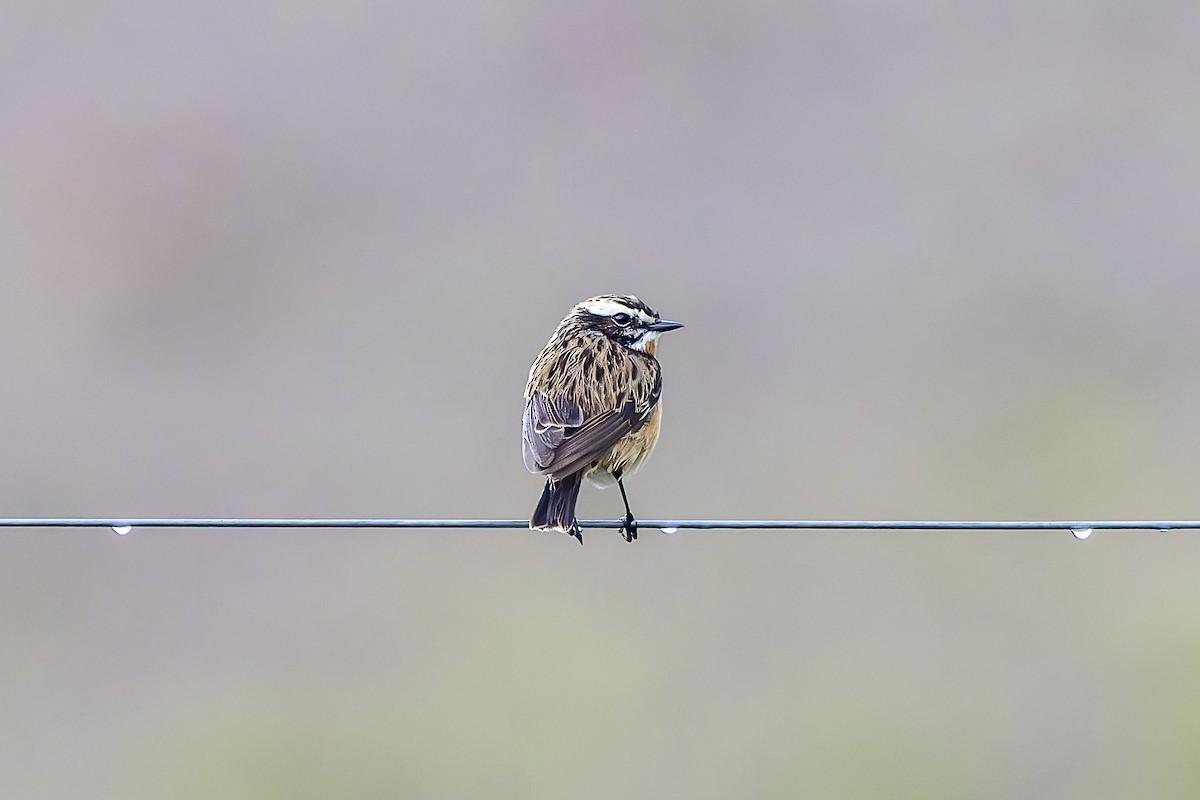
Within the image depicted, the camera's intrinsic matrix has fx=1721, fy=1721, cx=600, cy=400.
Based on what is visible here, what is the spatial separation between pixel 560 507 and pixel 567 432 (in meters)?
0.45

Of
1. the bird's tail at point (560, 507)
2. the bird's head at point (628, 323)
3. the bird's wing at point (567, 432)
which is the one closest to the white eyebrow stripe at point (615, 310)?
the bird's head at point (628, 323)

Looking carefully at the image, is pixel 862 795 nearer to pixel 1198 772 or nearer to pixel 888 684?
pixel 888 684

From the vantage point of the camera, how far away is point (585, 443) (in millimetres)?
8367

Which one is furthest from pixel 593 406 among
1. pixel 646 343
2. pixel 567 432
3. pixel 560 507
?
pixel 646 343

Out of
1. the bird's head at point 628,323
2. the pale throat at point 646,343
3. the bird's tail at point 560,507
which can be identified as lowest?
the bird's tail at point 560,507

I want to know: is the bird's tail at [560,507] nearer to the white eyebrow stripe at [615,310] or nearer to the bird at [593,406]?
the bird at [593,406]

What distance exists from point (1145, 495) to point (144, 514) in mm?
9646

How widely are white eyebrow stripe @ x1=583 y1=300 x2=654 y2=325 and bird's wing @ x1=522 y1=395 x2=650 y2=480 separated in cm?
101

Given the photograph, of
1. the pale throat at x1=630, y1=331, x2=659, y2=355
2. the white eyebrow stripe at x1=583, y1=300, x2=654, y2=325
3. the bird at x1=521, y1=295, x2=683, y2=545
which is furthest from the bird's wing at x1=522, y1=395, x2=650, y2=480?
the white eyebrow stripe at x1=583, y1=300, x2=654, y2=325

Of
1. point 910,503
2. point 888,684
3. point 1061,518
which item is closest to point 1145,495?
point 1061,518

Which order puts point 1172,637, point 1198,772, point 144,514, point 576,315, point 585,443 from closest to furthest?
1. point 585,443
2. point 576,315
3. point 1198,772
4. point 1172,637
5. point 144,514

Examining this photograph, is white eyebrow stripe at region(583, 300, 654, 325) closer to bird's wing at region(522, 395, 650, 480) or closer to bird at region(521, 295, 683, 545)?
bird at region(521, 295, 683, 545)

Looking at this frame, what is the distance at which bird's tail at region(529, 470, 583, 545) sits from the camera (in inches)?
314

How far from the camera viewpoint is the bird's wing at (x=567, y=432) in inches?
324
